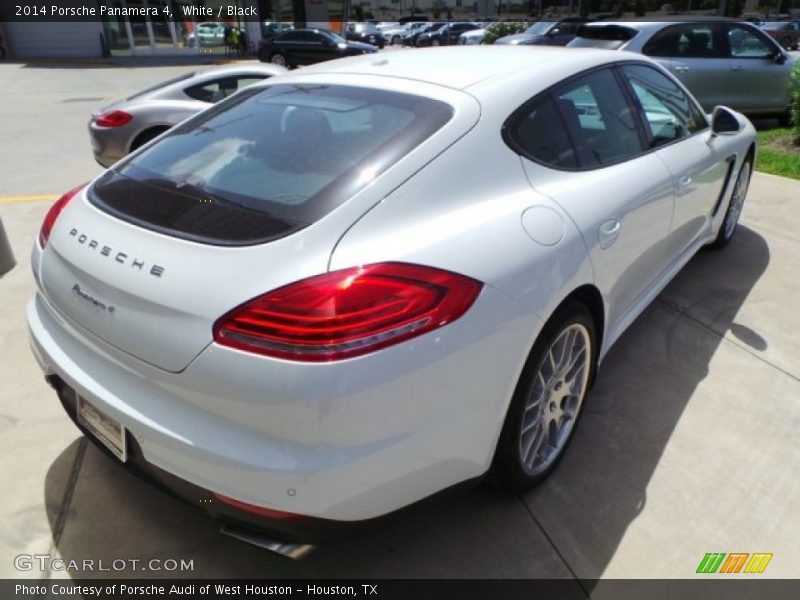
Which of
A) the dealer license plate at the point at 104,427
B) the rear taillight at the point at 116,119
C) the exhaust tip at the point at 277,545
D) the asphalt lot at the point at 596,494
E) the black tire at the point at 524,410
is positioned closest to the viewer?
the exhaust tip at the point at 277,545

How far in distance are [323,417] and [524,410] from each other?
824mm

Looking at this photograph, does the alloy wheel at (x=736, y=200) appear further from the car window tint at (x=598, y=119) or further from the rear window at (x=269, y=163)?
the rear window at (x=269, y=163)

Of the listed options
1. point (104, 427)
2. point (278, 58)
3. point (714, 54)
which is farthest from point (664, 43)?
point (278, 58)

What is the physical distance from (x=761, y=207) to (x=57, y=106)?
553 inches

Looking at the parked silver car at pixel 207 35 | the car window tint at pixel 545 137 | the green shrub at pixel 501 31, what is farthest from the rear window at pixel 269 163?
the parked silver car at pixel 207 35

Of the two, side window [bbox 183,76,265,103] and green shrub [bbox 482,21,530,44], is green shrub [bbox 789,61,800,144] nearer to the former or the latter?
side window [bbox 183,76,265,103]

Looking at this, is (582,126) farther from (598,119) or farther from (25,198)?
(25,198)

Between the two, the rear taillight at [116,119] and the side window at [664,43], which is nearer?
the rear taillight at [116,119]

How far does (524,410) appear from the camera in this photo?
2080 millimetres

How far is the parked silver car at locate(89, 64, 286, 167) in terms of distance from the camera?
6.39 meters

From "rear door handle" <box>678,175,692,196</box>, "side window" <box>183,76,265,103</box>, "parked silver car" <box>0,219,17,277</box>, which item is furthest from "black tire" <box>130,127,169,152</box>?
"rear door handle" <box>678,175,692,196</box>

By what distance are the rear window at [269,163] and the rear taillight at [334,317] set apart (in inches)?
9.1

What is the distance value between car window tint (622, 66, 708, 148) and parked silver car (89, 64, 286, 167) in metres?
4.17

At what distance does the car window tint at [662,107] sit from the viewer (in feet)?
10.1
